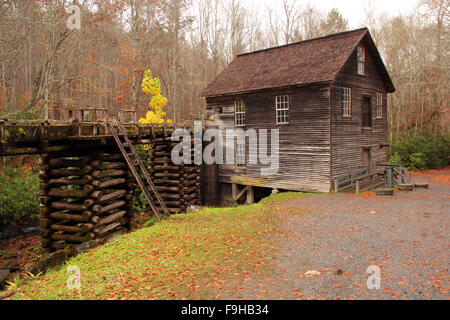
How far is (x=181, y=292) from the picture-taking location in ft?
22.0

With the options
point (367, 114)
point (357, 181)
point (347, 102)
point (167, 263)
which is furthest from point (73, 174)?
point (367, 114)

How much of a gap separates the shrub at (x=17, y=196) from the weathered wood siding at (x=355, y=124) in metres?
16.5

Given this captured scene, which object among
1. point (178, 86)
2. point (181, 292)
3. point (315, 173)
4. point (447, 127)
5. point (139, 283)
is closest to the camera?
point (181, 292)

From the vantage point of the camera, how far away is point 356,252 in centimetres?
916

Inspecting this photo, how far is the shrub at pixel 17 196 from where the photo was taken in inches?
617

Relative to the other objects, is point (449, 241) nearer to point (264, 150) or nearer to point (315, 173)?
point (315, 173)

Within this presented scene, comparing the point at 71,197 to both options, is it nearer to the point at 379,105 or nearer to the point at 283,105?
the point at 283,105

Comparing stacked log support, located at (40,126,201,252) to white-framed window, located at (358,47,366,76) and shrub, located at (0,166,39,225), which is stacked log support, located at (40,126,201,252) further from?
white-framed window, located at (358,47,366,76)

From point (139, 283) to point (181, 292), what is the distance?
1103 mm

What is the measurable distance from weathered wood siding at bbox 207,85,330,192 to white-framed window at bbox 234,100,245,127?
18.6 inches

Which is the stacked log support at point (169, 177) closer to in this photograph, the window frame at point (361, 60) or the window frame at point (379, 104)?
the window frame at point (361, 60)

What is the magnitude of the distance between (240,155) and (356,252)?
1485 centimetres

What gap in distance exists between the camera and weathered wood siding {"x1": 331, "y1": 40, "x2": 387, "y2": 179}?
760 inches
